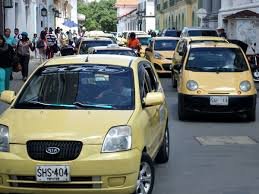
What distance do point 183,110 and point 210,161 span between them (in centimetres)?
377

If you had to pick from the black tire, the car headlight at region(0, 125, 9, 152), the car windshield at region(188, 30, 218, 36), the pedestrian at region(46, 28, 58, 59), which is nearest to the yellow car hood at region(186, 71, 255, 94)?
the black tire

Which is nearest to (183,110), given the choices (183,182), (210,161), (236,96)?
(236,96)

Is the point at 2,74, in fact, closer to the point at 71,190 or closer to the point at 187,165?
the point at 187,165

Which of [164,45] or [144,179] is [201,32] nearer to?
[164,45]

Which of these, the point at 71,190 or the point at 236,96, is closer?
the point at 71,190

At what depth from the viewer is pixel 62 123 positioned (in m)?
6.40

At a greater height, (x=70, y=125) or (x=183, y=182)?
(x=70, y=125)

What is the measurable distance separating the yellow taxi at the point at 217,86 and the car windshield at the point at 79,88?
202 inches

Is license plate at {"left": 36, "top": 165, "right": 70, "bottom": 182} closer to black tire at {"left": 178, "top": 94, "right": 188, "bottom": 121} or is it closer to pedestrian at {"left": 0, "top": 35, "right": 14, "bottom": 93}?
black tire at {"left": 178, "top": 94, "right": 188, "bottom": 121}

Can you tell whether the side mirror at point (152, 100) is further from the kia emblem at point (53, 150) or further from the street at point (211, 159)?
the kia emblem at point (53, 150)

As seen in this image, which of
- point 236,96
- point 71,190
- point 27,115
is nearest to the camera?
point 71,190

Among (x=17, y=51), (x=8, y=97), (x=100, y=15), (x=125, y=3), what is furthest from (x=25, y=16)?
(x=125, y=3)

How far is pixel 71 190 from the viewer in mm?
6078

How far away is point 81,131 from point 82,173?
438mm
